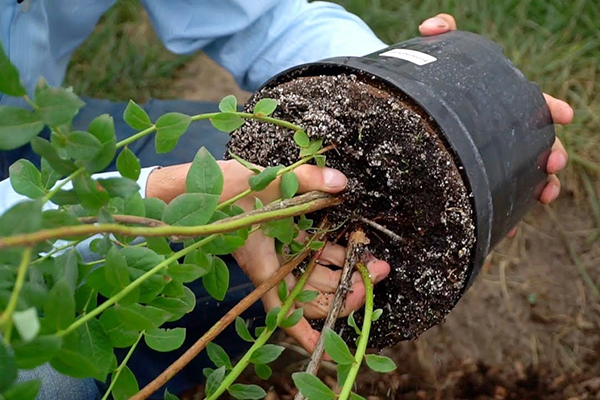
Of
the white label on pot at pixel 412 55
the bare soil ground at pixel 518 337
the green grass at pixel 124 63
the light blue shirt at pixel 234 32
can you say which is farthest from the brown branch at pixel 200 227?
the green grass at pixel 124 63

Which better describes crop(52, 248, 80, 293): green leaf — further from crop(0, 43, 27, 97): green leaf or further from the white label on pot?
the white label on pot

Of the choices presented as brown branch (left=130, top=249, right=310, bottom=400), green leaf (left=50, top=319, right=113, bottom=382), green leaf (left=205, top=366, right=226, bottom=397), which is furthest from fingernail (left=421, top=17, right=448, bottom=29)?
green leaf (left=50, top=319, right=113, bottom=382)

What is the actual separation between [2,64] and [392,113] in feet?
1.68

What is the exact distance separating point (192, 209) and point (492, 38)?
4.95 feet

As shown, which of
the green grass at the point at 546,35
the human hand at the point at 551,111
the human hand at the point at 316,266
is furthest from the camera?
the green grass at the point at 546,35

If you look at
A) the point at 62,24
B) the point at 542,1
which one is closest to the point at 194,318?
the point at 62,24

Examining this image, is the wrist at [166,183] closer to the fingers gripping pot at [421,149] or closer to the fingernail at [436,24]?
the fingers gripping pot at [421,149]

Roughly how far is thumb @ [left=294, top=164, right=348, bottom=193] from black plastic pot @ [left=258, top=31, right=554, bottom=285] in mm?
135

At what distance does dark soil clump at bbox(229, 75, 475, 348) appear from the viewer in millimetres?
837

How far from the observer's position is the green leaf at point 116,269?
500 millimetres

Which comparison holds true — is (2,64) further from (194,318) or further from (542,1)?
(542,1)

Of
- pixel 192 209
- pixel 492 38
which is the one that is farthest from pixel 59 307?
pixel 492 38

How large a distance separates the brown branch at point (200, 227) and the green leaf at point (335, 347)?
5.2 inches

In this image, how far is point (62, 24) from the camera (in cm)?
142
